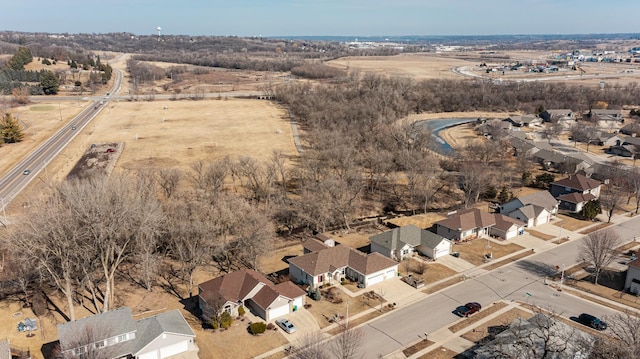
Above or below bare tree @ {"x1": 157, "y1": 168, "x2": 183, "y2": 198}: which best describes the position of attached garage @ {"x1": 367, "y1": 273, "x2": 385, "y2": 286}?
below

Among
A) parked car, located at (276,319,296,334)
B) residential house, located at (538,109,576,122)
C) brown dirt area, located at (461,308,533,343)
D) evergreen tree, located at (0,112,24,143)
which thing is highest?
evergreen tree, located at (0,112,24,143)

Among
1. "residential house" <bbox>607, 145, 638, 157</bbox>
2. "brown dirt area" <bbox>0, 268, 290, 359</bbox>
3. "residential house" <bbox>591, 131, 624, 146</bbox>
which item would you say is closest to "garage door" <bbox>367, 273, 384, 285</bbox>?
"brown dirt area" <bbox>0, 268, 290, 359</bbox>

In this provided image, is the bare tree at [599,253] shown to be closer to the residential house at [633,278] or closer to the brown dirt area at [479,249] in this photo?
the residential house at [633,278]

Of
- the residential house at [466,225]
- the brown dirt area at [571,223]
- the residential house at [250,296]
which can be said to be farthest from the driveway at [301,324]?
the brown dirt area at [571,223]

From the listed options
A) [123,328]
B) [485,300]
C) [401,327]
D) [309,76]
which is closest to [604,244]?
[485,300]

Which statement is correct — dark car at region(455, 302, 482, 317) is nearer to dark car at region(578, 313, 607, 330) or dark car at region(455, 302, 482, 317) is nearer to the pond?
dark car at region(578, 313, 607, 330)

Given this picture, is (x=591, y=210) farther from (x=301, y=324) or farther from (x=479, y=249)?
(x=301, y=324)

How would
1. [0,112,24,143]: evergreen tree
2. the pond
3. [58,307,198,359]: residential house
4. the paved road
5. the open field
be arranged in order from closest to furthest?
[58,307,198,359]: residential house < the paved road < the open field < [0,112,24,143]: evergreen tree < the pond

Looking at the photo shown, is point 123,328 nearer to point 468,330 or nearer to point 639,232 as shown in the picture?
point 468,330
